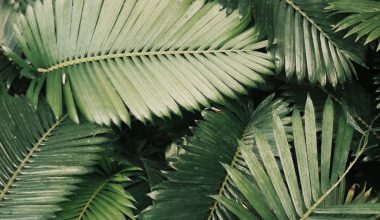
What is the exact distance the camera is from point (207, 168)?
5.14 ft

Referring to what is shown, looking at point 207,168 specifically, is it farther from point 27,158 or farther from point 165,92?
point 27,158

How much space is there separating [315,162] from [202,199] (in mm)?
388

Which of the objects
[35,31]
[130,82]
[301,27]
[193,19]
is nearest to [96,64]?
[130,82]

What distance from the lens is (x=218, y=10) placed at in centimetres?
169

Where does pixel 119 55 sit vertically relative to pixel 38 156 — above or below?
above

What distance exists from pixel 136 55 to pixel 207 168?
0.46 m

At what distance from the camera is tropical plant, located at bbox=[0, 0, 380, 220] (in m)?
1.52

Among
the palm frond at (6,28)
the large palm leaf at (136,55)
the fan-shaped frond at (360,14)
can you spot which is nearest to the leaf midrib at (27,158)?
the large palm leaf at (136,55)

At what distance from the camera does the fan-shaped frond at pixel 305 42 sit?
1614mm

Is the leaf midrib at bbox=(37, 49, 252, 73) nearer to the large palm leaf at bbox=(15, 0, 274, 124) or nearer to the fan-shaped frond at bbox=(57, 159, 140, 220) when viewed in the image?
the large palm leaf at bbox=(15, 0, 274, 124)

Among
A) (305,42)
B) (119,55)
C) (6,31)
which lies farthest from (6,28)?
(305,42)

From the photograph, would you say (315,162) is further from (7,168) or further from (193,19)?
(7,168)

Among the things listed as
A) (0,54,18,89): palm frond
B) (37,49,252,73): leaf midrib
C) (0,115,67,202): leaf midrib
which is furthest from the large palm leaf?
(0,54,18,89): palm frond

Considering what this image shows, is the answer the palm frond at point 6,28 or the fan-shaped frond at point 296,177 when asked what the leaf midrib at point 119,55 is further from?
the fan-shaped frond at point 296,177
